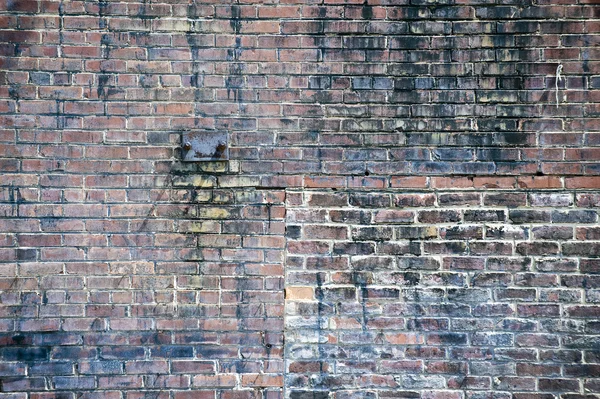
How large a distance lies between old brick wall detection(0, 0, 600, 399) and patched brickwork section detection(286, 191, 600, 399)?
0.01 m

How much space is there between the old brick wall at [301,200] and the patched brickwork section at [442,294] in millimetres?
12

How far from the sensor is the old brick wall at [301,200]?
2.80 meters

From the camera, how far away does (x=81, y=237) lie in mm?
2807

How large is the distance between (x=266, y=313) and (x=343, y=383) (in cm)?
56

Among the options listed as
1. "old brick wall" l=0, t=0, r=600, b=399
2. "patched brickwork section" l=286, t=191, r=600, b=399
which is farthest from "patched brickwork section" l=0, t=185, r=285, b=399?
"patched brickwork section" l=286, t=191, r=600, b=399

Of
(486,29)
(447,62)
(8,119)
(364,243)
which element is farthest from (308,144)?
(8,119)

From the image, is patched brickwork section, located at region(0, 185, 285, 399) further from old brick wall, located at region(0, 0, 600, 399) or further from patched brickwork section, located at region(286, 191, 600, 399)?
patched brickwork section, located at region(286, 191, 600, 399)

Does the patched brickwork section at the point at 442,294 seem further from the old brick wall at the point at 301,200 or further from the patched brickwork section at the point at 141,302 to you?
the patched brickwork section at the point at 141,302

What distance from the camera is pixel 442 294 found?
2.84 m

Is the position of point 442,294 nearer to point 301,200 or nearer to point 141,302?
point 301,200

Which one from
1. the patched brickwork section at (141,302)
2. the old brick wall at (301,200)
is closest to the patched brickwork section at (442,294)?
the old brick wall at (301,200)

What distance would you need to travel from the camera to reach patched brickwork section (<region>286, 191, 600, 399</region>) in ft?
9.21

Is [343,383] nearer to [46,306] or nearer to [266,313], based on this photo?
[266,313]

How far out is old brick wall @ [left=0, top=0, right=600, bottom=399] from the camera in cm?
280
